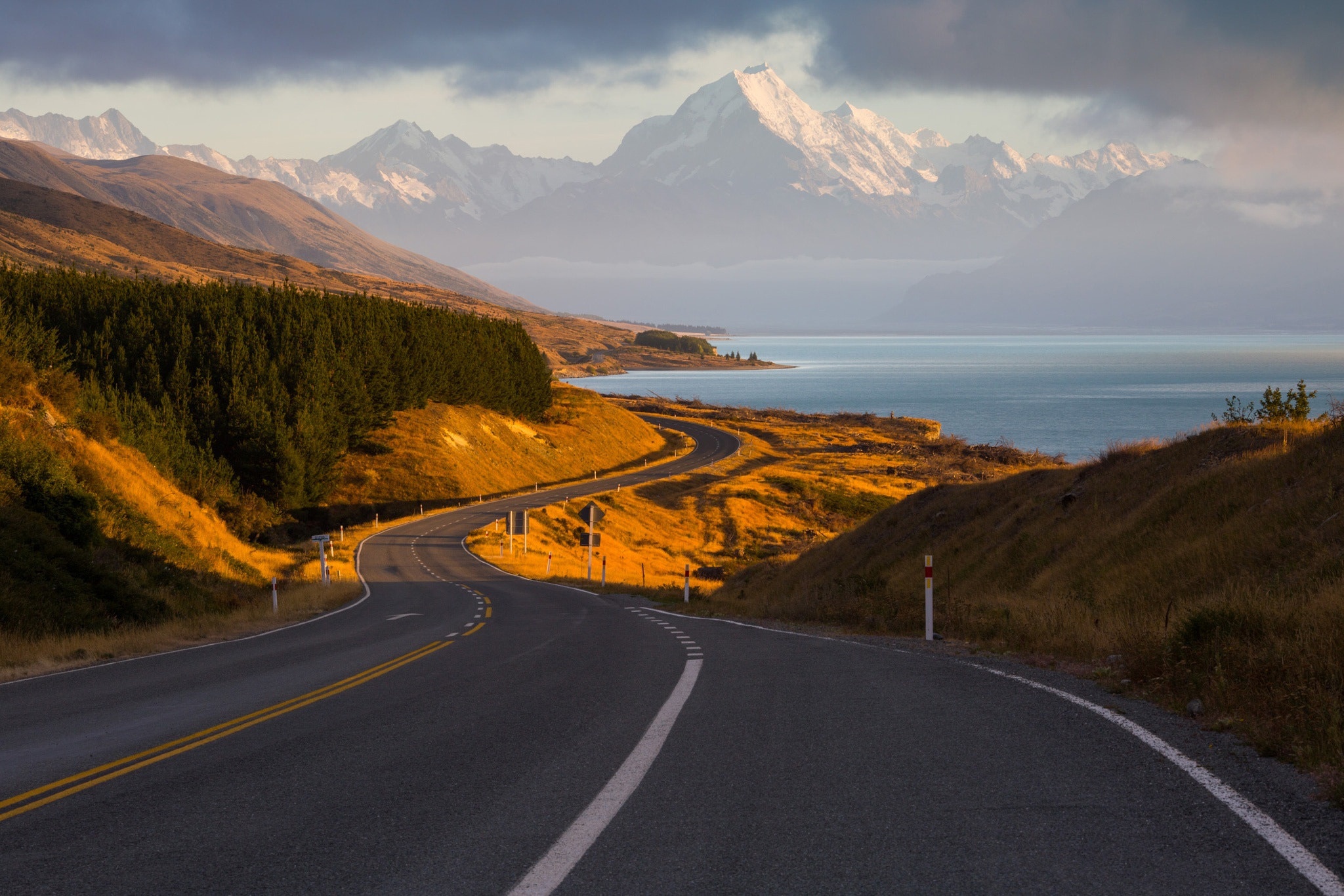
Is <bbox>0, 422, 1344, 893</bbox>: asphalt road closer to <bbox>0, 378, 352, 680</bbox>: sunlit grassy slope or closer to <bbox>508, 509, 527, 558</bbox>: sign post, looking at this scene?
<bbox>0, 378, 352, 680</bbox>: sunlit grassy slope

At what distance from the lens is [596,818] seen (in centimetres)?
576

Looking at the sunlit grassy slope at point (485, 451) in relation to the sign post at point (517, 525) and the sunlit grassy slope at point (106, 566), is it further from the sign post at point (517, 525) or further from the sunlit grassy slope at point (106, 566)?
the sunlit grassy slope at point (106, 566)

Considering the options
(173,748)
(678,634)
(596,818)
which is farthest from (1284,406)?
(173,748)

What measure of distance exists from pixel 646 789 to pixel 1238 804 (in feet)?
11.1

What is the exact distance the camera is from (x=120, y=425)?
46.0 meters

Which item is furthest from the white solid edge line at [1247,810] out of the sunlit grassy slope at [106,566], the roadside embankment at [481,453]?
the roadside embankment at [481,453]

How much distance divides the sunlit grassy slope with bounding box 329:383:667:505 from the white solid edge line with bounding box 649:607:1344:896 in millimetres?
72482

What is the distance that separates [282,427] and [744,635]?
5551 cm

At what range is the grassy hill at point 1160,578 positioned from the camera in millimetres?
8258

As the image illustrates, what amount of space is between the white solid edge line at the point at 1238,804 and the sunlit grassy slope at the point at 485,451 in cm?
7248

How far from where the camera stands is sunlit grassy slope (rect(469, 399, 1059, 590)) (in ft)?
205

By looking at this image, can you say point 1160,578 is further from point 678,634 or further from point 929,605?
point 678,634

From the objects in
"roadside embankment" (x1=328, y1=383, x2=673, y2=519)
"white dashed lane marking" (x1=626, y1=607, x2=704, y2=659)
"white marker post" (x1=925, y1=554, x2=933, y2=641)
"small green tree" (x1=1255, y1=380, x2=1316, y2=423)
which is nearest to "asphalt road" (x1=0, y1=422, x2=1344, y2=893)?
"white dashed lane marking" (x1=626, y1=607, x2=704, y2=659)

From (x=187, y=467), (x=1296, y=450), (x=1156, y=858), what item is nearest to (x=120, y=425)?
(x=187, y=467)
